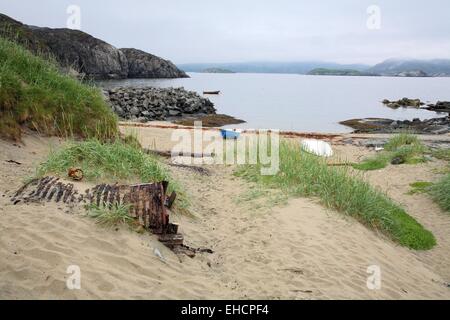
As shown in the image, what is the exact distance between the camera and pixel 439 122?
31.9m

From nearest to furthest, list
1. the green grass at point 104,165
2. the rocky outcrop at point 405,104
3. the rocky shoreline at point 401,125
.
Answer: the green grass at point 104,165 → the rocky shoreline at point 401,125 → the rocky outcrop at point 405,104

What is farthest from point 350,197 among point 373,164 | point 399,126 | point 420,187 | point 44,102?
point 399,126

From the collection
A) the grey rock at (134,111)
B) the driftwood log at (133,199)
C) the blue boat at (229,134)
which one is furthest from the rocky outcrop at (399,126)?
the driftwood log at (133,199)

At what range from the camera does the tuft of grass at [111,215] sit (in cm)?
573

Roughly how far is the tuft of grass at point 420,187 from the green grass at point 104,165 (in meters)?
6.71

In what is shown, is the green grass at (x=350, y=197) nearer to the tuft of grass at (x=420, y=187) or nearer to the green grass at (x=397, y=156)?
the tuft of grass at (x=420, y=187)

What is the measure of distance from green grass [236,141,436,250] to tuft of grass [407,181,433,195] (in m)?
2.24

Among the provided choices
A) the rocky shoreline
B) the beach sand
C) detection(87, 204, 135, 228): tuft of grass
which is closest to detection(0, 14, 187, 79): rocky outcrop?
the rocky shoreline

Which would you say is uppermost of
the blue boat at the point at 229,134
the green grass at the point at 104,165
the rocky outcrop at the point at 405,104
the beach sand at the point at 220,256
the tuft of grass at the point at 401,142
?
the rocky outcrop at the point at 405,104

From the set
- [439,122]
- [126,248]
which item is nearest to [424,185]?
Result: [126,248]

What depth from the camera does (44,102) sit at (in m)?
10.4

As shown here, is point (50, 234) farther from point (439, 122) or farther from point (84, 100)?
point (439, 122)

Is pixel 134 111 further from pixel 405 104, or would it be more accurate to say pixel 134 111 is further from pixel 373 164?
pixel 405 104
